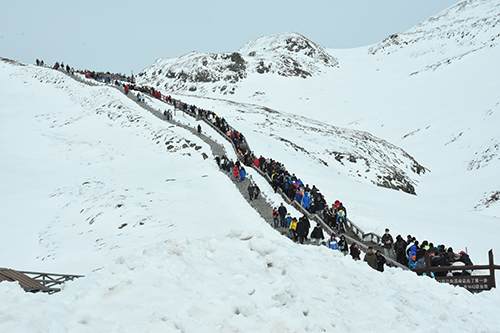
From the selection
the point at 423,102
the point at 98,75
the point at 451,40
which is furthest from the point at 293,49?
the point at 98,75

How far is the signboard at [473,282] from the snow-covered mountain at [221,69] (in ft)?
245

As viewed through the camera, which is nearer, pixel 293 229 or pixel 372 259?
pixel 372 259

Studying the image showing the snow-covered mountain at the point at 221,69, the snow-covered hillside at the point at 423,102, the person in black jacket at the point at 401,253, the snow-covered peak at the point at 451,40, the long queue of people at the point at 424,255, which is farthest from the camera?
the snow-covered mountain at the point at 221,69

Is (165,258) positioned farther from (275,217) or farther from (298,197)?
(298,197)

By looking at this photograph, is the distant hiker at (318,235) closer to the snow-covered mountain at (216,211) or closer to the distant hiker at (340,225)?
the snow-covered mountain at (216,211)

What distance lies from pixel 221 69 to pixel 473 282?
8639cm

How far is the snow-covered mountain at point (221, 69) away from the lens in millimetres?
86438

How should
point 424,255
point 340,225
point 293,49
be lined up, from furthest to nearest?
1. point 293,49
2. point 340,225
3. point 424,255

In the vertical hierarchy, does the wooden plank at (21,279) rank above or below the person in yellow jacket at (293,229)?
above

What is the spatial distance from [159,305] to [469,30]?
350 ft

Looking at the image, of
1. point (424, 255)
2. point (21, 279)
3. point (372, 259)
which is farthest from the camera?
point (424, 255)

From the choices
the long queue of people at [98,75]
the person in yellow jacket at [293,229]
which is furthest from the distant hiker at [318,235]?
the long queue of people at [98,75]

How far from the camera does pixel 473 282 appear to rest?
390 inches

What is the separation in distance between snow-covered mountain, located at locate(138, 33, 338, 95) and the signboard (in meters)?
74.5
